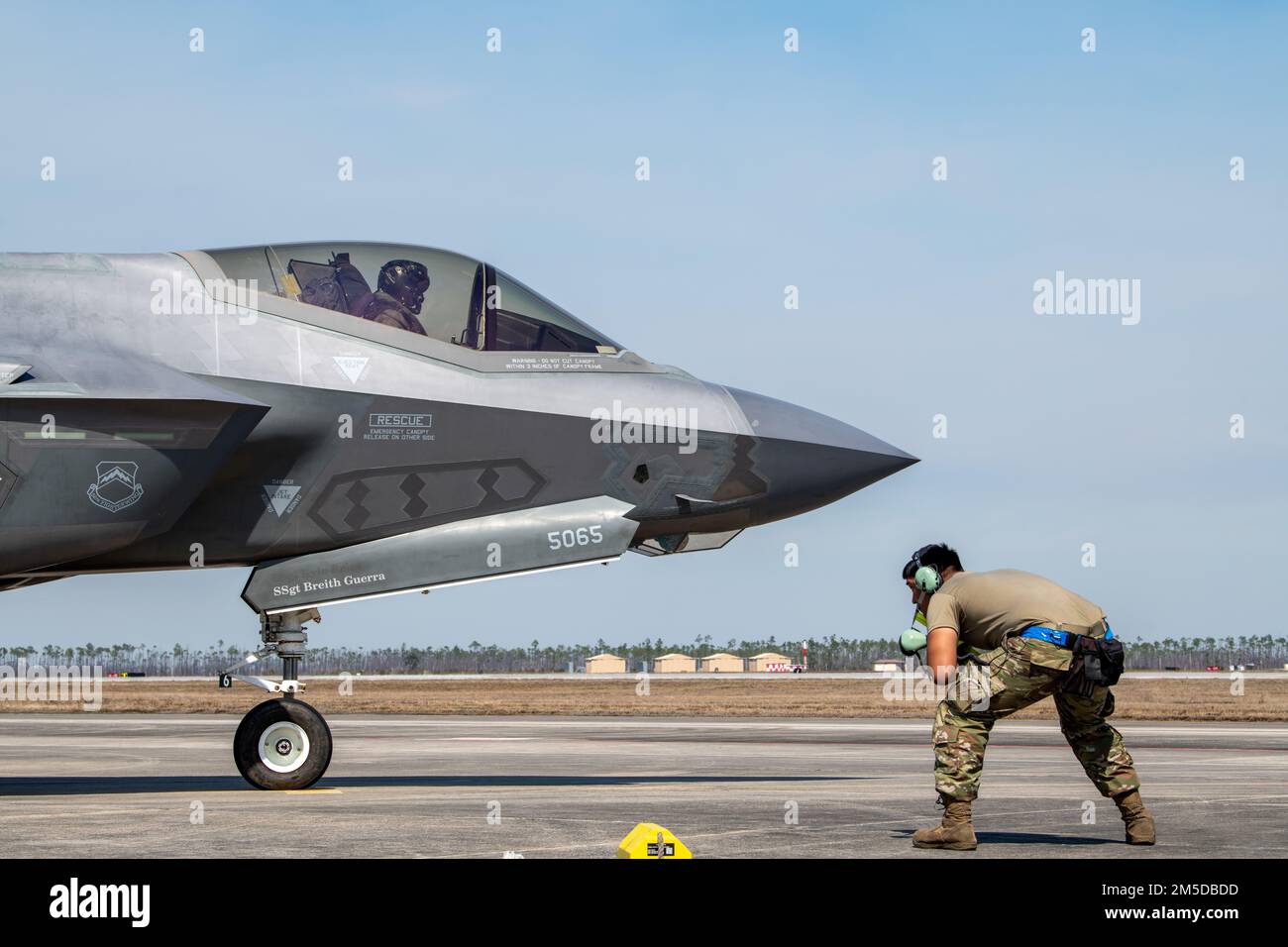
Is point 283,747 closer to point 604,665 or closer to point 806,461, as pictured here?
point 806,461

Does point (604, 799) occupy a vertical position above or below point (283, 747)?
below

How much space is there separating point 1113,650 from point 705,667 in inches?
6623

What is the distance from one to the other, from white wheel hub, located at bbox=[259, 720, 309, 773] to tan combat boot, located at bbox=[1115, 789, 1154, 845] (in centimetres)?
725

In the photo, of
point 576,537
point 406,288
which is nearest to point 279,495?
point 406,288

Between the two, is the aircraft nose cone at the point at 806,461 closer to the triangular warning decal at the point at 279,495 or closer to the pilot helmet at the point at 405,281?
the pilot helmet at the point at 405,281

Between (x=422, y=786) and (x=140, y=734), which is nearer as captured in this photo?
(x=422, y=786)

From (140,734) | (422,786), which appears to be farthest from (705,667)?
(422,786)

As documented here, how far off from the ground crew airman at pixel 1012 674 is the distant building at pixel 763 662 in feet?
503

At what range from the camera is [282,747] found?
13914mm

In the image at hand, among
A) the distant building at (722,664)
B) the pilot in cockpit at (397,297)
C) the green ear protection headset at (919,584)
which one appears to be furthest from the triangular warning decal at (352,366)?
the distant building at (722,664)

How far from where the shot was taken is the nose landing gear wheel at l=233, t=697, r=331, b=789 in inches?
543

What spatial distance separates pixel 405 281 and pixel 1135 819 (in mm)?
7896
